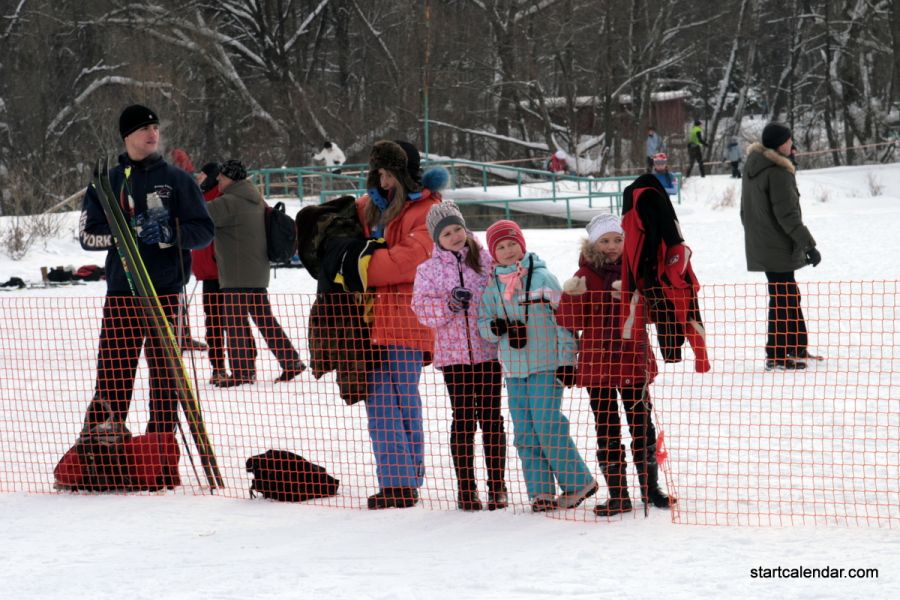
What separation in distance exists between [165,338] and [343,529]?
1.44 meters

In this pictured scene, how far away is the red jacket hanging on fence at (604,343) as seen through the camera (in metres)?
4.93

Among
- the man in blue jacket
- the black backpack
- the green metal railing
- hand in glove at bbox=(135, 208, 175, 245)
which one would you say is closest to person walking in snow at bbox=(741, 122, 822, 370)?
the black backpack

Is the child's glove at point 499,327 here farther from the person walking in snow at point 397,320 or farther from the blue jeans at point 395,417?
the blue jeans at point 395,417

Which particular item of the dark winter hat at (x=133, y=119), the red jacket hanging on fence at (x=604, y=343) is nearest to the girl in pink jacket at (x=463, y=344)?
the red jacket hanging on fence at (x=604, y=343)

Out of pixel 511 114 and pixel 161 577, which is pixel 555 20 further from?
pixel 161 577

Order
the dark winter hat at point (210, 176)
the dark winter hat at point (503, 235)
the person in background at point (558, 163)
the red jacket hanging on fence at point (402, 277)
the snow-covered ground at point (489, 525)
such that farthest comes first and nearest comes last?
the person in background at point (558, 163) → the dark winter hat at point (210, 176) → the red jacket hanging on fence at point (402, 277) → the dark winter hat at point (503, 235) → the snow-covered ground at point (489, 525)

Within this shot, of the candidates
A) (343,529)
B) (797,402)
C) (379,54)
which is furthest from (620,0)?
(343,529)

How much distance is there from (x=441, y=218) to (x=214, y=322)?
514cm

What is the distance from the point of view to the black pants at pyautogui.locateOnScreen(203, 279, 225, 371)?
8641mm

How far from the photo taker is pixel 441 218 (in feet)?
16.8

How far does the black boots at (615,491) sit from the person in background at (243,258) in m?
4.12

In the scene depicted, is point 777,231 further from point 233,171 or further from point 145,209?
point 145,209

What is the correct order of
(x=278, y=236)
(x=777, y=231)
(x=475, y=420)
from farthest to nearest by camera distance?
(x=278, y=236)
(x=777, y=231)
(x=475, y=420)

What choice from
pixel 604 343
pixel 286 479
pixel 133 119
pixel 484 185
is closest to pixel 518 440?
pixel 604 343
